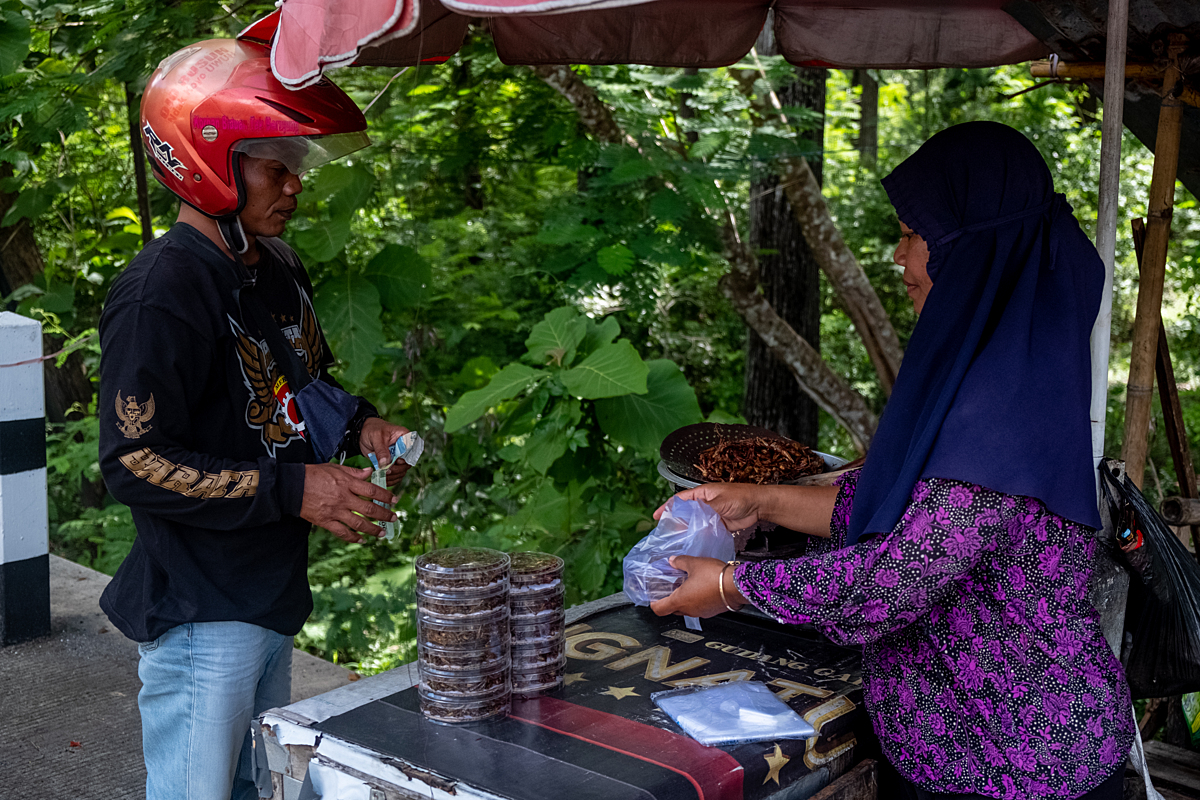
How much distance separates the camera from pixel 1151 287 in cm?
247

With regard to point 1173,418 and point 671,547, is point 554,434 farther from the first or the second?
point 1173,418

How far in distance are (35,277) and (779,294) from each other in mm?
5673

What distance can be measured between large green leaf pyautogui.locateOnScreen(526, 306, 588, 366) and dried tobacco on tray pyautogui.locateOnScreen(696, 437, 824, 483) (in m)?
1.39

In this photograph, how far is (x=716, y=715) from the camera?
79.9 inches

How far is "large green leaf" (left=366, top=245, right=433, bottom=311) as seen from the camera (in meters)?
4.81

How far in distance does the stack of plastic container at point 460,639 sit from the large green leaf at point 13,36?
4.09 metres

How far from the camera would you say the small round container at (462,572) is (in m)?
1.99

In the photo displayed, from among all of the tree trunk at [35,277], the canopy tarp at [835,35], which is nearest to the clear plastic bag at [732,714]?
the canopy tarp at [835,35]

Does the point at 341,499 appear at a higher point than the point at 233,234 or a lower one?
lower

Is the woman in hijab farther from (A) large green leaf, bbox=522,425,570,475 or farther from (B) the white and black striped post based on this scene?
(B) the white and black striped post

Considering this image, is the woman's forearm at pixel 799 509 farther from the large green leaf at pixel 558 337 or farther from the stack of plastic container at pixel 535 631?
the large green leaf at pixel 558 337

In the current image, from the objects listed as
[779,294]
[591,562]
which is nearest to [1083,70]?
[591,562]

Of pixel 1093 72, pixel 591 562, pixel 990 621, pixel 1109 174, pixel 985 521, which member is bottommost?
pixel 591 562

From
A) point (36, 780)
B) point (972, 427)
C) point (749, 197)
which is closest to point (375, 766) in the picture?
point (972, 427)
